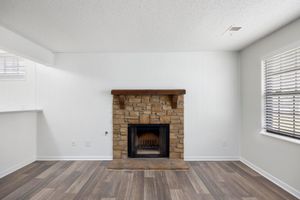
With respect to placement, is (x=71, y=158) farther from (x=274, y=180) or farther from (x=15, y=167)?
(x=274, y=180)

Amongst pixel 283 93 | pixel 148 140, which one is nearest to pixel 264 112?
pixel 283 93

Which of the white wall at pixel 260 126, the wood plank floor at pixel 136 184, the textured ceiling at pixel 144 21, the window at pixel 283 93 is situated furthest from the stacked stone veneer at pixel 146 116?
the window at pixel 283 93

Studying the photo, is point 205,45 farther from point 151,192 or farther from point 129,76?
point 151,192

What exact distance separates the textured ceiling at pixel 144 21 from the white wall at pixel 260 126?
0.64 feet

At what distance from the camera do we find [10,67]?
365 centimetres

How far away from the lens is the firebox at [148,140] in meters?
3.77

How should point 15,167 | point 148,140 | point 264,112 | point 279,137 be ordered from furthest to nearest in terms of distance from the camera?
point 148,140
point 15,167
point 264,112
point 279,137

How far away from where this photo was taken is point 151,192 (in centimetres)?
242

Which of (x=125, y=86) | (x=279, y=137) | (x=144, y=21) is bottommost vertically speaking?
(x=279, y=137)

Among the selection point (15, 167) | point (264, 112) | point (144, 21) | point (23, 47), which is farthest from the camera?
point (15, 167)

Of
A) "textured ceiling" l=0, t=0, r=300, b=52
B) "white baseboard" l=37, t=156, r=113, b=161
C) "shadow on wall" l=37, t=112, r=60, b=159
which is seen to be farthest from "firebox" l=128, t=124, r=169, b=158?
"textured ceiling" l=0, t=0, r=300, b=52

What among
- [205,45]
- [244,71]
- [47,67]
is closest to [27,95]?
[47,67]

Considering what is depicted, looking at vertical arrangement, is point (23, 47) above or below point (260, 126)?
above

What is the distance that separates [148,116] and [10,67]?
319 centimetres
